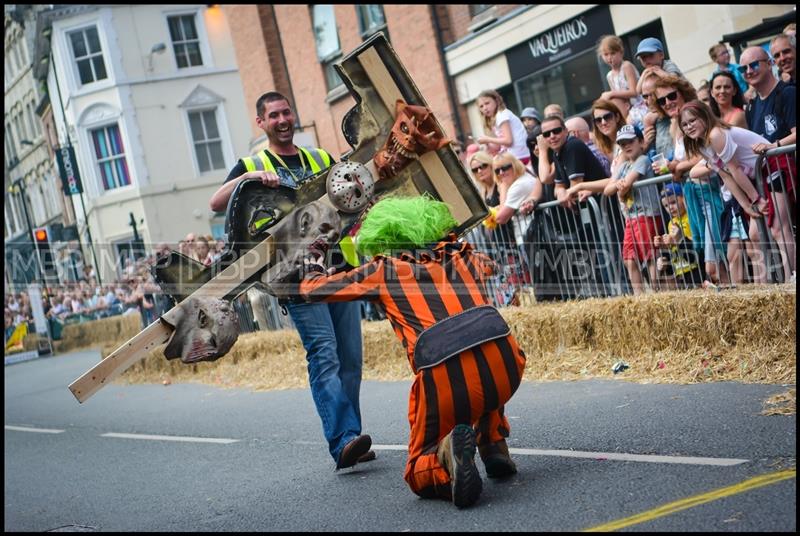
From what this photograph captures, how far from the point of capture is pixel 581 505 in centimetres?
504

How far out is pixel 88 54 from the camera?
43656 mm

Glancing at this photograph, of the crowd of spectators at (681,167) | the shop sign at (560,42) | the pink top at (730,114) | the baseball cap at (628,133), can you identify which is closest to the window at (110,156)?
the shop sign at (560,42)

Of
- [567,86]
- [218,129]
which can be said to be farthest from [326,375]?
[218,129]

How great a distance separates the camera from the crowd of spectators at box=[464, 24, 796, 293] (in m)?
8.82

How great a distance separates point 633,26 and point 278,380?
7.88 m

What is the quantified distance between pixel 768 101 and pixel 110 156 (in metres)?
37.6

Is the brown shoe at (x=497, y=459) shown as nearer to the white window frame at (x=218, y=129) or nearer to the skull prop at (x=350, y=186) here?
the skull prop at (x=350, y=186)

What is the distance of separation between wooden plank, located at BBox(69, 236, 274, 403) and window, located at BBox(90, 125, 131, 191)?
38.7m

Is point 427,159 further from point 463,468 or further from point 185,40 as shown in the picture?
point 185,40

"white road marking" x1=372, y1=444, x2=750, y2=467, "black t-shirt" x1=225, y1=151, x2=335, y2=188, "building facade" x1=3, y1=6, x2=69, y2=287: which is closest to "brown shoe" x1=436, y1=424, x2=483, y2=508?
"white road marking" x1=372, y1=444, x2=750, y2=467

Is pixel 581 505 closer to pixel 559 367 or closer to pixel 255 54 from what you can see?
pixel 559 367

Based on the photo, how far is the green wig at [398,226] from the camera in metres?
5.58

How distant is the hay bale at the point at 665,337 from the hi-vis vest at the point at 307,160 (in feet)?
9.75

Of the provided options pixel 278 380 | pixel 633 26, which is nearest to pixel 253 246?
pixel 278 380
